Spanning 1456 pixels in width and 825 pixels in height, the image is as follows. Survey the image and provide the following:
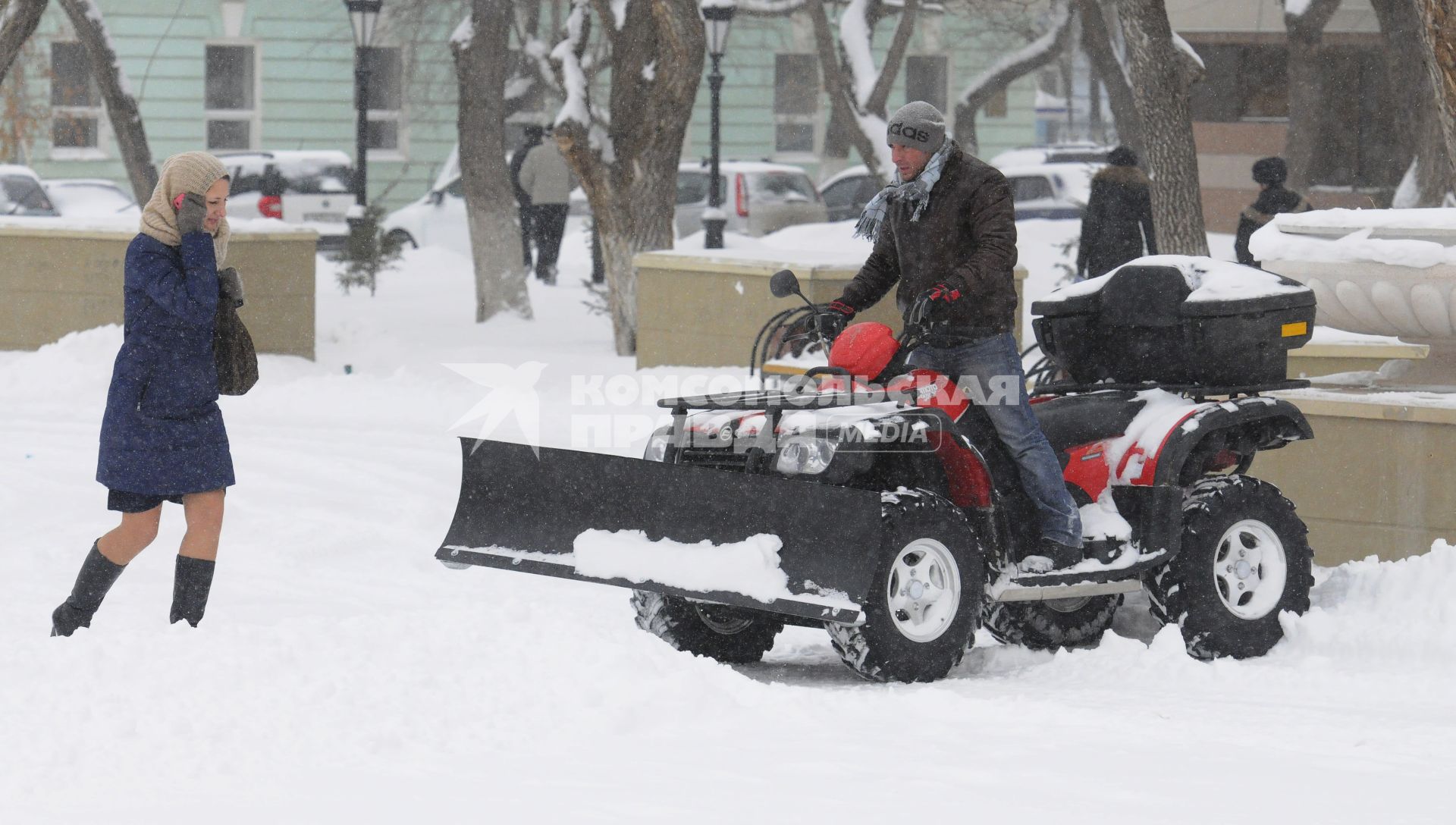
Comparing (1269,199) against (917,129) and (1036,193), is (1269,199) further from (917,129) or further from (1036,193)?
(1036,193)

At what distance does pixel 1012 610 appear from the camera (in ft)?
24.5

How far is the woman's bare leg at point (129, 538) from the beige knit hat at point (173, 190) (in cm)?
87

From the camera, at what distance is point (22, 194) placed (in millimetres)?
26750

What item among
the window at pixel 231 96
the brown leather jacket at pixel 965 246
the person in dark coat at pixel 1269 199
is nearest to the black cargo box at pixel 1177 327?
the brown leather jacket at pixel 965 246

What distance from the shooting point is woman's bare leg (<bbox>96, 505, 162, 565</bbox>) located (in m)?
6.37

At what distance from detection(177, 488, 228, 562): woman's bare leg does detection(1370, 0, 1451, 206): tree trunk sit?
14.9 metres

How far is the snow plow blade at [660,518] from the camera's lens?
6.10 metres

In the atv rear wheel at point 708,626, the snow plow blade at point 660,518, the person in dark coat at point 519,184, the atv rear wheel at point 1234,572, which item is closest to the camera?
the snow plow blade at point 660,518

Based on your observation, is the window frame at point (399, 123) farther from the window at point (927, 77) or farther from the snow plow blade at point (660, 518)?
the snow plow blade at point (660, 518)

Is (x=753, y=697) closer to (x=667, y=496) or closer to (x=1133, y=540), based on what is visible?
(x=667, y=496)

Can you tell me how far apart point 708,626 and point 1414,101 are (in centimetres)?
1667

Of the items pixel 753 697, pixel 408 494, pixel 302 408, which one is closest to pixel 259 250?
Result: pixel 302 408

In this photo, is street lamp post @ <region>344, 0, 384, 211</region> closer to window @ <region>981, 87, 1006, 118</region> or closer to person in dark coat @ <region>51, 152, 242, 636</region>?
person in dark coat @ <region>51, 152, 242, 636</region>

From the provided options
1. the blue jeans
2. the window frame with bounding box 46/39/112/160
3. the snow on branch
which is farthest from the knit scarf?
the window frame with bounding box 46/39/112/160
